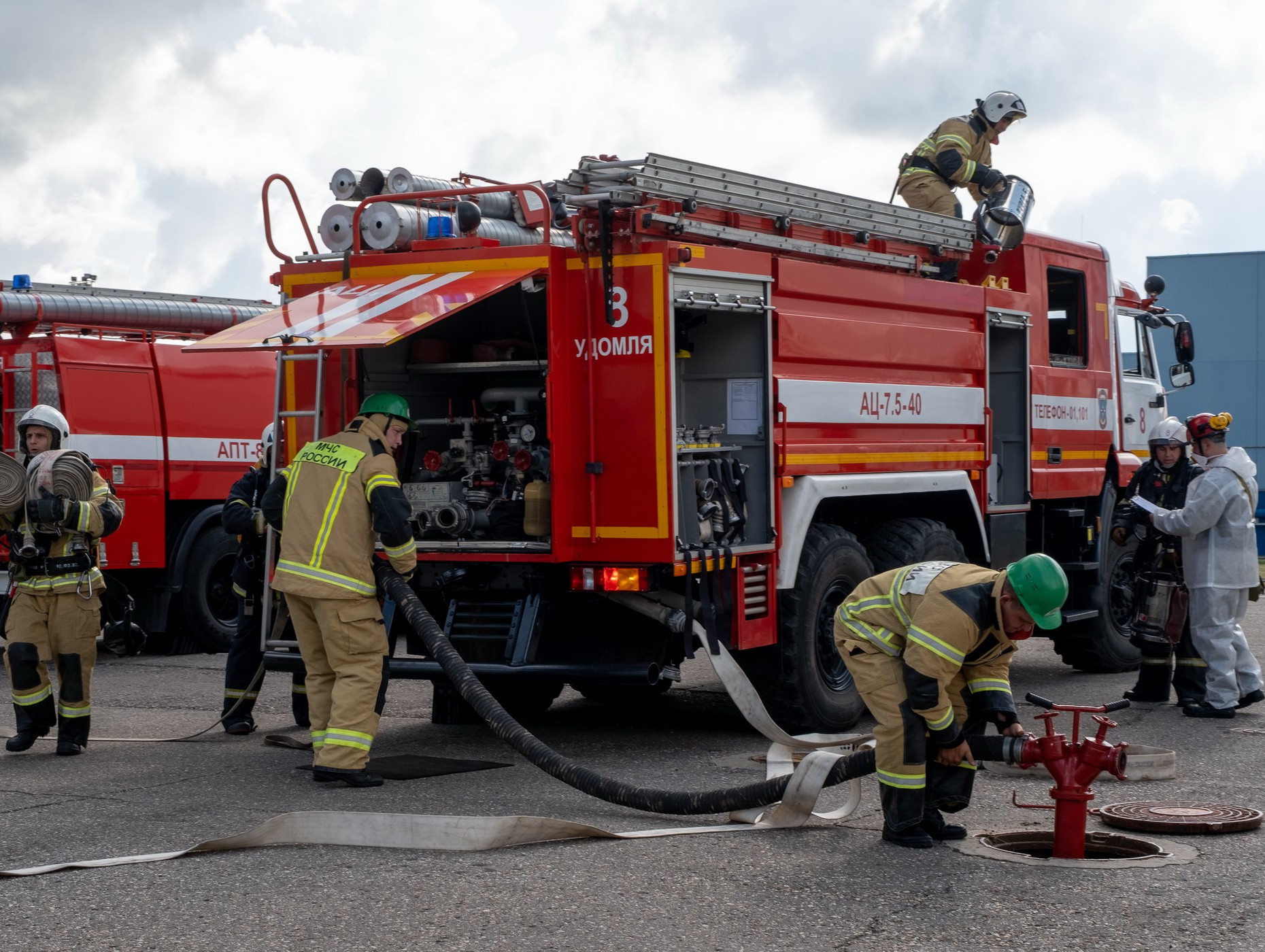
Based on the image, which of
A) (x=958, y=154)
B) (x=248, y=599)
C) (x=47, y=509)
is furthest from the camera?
(x=958, y=154)

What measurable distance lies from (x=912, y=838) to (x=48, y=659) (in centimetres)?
456

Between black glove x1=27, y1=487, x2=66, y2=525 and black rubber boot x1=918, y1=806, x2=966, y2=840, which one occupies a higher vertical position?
black glove x1=27, y1=487, x2=66, y2=525

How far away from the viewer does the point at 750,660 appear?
323 inches

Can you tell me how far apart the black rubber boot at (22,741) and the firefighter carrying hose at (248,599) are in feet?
3.31

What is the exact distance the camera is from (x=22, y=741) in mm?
7980

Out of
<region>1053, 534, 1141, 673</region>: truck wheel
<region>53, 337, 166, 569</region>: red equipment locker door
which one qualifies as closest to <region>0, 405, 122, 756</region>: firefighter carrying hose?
<region>53, 337, 166, 569</region>: red equipment locker door

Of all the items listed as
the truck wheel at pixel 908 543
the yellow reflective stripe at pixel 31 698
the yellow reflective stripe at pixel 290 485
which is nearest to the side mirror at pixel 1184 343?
the truck wheel at pixel 908 543

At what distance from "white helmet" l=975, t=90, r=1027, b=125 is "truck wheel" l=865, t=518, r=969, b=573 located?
2.94 m

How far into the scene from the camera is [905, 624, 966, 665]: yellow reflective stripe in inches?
215

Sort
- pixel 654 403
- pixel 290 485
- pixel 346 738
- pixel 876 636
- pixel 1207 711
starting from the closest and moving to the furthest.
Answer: pixel 876 636 < pixel 346 738 < pixel 290 485 < pixel 654 403 < pixel 1207 711

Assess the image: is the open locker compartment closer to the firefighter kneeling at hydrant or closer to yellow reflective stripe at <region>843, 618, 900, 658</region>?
yellow reflective stripe at <region>843, 618, 900, 658</region>

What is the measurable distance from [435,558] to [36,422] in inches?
A: 90.7

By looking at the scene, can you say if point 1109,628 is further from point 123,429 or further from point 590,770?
point 123,429

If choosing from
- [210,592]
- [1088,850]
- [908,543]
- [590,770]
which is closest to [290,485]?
[590,770]
